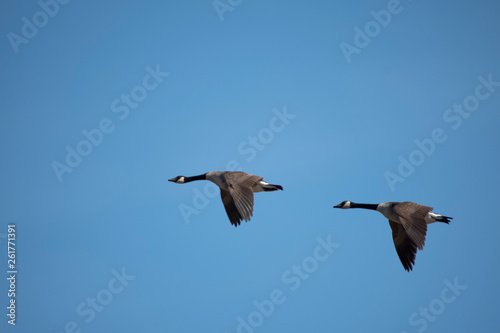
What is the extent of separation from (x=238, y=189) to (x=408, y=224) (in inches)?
158

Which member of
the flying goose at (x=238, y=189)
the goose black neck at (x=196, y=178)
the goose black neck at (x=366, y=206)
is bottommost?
the goose black neck at (x=366, y=206)

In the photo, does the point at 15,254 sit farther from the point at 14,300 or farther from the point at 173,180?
the point at 173,180

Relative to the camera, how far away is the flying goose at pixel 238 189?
19484 mm

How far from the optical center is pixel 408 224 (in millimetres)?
19156

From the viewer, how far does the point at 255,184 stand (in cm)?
2069

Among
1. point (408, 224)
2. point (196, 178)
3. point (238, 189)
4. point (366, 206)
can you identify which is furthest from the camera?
point (196, 178)

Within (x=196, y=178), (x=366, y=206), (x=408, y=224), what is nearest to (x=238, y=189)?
(x=196, y=178)

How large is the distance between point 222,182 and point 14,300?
6.11 metres

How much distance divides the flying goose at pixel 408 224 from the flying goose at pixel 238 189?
287 centimetres

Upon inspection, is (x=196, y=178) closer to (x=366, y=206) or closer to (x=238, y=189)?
(x=238, y=189)

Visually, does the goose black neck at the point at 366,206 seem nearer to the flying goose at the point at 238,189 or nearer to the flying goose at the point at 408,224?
the flying goose at the point at 408,224

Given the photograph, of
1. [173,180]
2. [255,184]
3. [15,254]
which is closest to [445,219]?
[255,184]

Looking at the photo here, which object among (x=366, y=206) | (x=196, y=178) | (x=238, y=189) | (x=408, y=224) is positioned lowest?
(x=408, y=224)

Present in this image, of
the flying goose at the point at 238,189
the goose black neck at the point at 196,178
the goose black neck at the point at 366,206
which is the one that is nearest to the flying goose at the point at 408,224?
the goose black neck at the point at 366,206
